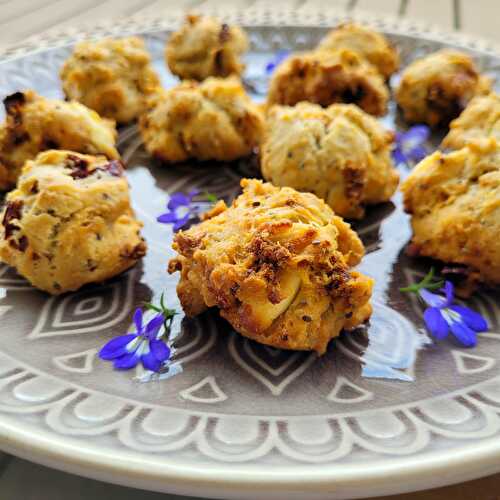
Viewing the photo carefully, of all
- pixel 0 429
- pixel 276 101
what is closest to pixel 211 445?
pixel 0 429

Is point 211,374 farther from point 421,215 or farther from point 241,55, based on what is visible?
point 241,55

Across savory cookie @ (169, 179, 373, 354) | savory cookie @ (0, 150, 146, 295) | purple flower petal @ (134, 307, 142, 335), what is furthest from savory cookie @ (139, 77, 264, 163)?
purple flower petal @ (134, 307, 142, 335)

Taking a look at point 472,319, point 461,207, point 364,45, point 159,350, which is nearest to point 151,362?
point 159,350

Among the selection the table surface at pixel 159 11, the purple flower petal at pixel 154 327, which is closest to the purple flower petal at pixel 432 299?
the purple flower petal at pixel 154 327

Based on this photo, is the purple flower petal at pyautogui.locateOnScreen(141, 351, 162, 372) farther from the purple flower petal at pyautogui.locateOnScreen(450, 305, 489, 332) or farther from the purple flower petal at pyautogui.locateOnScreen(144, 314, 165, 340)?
the purple flower petal at pyautogui.locateOnScreen(450, 305, 489, 332)

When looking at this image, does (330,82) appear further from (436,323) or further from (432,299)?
(436,323)

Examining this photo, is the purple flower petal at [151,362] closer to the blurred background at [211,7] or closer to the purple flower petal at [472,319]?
the purple flower petal at [472,319]

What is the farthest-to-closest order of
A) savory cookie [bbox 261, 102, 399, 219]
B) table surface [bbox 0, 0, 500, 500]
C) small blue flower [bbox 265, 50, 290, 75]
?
1. table surface [bbox 0, 0, 500, 500]
2. small blue flower [bbox 265, 50, 290, 75]
3. savory cookie [bbox 261, 102, 399, 219]

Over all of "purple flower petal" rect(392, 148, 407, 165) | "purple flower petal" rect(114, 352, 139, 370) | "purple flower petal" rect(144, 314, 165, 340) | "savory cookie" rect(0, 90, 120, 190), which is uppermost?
"savory cookie" rect(0, 90, 120, 190)
